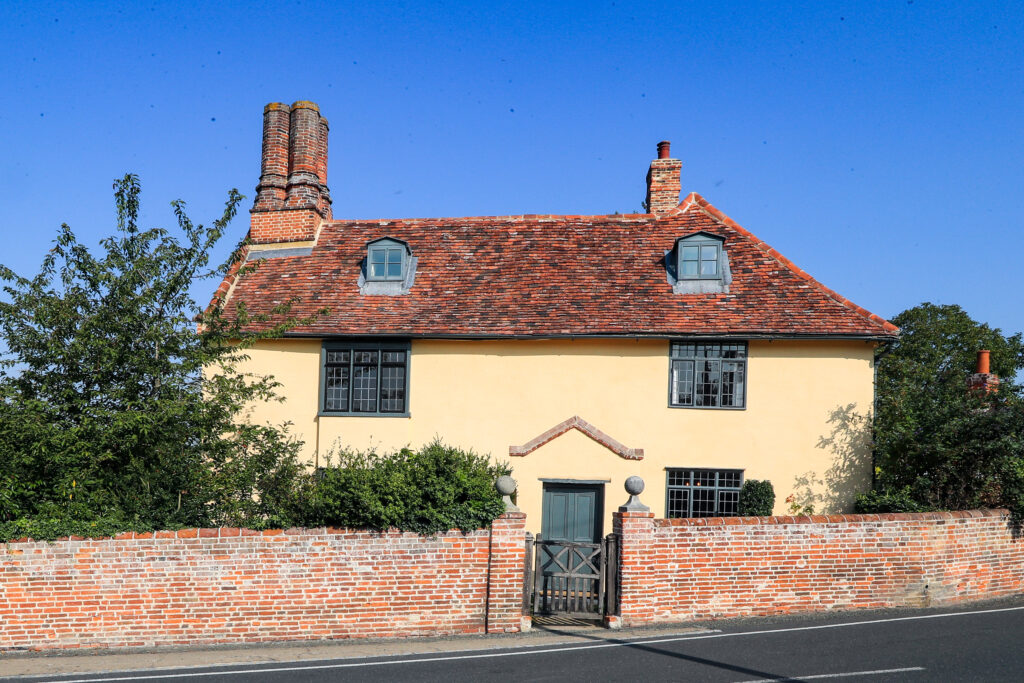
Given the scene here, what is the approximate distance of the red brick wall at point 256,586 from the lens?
1091 cm

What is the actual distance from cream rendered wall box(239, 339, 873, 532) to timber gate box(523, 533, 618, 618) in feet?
12.4

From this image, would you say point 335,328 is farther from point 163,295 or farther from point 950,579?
point 950,579

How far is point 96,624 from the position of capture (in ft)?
36.1

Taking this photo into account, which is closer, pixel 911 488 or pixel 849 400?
pixel 911 488

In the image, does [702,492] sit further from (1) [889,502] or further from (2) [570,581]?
(2) [570,581]

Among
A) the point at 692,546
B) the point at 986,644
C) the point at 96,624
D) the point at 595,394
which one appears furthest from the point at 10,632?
the point at 986,644

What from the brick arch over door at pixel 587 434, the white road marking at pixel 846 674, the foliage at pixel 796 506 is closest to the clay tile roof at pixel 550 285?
the brick arch over door at pixel 587 434

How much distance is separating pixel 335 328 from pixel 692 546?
9.33 m

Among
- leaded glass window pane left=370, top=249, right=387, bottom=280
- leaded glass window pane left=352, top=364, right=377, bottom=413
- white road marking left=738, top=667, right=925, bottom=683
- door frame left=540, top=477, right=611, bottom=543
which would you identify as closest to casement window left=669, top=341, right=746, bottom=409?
door frame left=540, top=477, right=611, bottom=543

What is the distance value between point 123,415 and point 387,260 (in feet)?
27.3

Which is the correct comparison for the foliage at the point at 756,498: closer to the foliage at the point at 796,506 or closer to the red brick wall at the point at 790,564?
the foliage at the point at 796,506

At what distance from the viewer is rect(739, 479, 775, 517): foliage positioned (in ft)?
53.5

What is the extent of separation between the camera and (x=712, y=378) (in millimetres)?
17141

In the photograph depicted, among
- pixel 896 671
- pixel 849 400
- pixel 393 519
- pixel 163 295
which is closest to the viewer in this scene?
pixel 896 671
